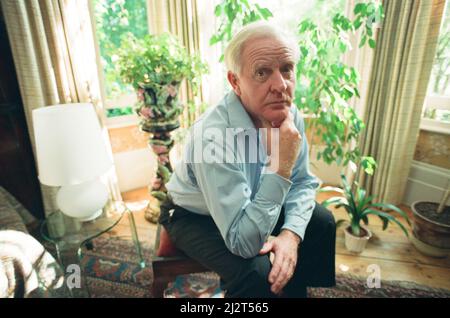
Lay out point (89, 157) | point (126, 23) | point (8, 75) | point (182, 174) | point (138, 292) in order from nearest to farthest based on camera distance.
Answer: point (182, 174), point (89, 157), point (138, 292), point (8, 75), point (126, 23)

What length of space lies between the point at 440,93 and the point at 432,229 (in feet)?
3.39

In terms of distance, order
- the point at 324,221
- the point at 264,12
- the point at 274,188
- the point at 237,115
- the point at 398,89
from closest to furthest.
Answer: the point at 274,188 < the point at 237,115 < the point at 324,221 < the point at 264,12 < the point at 398,89

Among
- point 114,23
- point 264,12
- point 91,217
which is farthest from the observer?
point 114,23

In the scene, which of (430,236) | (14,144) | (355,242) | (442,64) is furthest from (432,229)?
(14,144)

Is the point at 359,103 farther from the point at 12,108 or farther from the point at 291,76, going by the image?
the point at 12,108

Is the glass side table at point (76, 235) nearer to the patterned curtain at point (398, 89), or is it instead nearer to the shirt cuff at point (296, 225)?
the shirt cuff at point (296, 225)

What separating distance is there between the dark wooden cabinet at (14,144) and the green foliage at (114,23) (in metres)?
0.67

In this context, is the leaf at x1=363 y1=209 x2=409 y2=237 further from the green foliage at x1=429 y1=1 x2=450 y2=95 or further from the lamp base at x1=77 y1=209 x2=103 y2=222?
the lamp base at x1=77 y1=209 x2=103 y2=222

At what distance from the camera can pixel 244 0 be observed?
165 cm

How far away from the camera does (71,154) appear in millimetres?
1204

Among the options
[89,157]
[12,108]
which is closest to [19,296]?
[89,157]

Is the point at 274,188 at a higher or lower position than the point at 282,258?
higher

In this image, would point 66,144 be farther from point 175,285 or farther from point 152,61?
point 175,285

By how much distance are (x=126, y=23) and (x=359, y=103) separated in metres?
1.90
